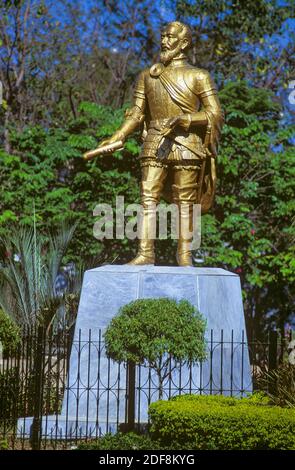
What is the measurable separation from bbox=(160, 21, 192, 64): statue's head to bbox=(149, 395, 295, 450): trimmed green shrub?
14.1ft

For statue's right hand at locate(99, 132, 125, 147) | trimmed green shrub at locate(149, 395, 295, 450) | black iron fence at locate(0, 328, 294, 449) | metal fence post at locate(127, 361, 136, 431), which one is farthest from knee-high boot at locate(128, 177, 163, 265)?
trimmed green shrub at locate(149, 395, 295, 450)

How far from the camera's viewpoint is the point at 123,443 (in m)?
7.66

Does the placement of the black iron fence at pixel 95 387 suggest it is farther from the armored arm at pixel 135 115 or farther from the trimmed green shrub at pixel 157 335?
the armored arm at pixel 135 115

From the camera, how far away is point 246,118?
55.5 ft

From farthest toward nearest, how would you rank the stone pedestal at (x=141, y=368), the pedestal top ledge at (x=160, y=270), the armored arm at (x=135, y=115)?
the armored arm at (x=135, y=115), the pedestal top ledge at (x=160, y=270), the stone pedestal at (x=141, y=368)

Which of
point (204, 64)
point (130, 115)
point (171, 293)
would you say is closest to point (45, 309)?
point (171, 293)

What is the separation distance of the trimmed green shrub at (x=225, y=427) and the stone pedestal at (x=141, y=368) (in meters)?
0.96

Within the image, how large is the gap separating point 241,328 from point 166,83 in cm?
293

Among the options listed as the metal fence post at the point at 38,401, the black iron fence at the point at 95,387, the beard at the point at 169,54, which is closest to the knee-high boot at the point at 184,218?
the black iron fence at the point at 95,387

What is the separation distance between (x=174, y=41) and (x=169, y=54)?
159 millimetres

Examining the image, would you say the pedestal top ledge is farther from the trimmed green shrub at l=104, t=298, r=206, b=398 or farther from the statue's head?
the statue's head

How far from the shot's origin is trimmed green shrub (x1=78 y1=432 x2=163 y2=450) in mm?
7559

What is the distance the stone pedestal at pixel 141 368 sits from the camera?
895 centimetres
